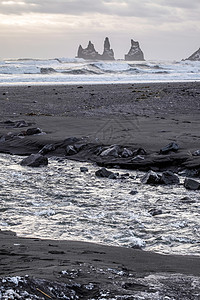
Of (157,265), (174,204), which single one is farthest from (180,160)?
(157,265)

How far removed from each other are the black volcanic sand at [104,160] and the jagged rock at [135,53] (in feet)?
347

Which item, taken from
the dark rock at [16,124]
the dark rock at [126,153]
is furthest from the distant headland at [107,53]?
the dark rock at [126,153]

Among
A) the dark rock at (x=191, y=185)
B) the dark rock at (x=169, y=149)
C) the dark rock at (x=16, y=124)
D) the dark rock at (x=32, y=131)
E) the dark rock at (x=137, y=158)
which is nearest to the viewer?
the dark rock at (x=191, y=185)

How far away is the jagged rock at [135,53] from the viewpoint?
120 m

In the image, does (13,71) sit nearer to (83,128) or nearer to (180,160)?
(83,128)

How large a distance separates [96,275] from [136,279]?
0.77ft

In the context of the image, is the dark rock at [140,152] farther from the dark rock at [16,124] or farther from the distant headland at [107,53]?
the distant headland at [107,53]

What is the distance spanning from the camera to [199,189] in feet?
17.9

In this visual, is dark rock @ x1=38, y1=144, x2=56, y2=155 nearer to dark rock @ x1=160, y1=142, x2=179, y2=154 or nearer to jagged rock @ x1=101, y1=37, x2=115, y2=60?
dark rock @ x1=160, y1=142, x2=179, y2=154

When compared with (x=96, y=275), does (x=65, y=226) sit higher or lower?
lower

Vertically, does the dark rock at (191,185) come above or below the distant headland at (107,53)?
below

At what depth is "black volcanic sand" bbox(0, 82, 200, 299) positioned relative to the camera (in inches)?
91.2

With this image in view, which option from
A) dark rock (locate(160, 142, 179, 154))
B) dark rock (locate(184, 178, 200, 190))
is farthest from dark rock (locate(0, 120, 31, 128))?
dark rock (locate(184, 178, 200, 190))

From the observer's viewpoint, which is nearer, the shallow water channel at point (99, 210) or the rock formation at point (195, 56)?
the shallow water channel at point (99, 210)
